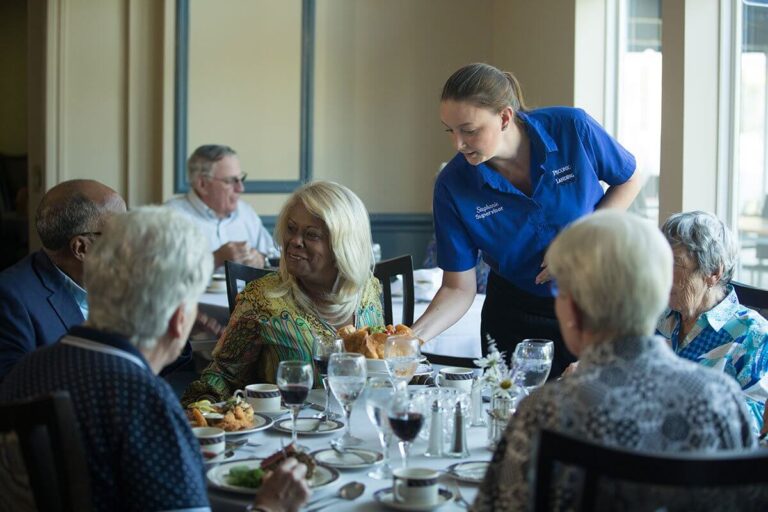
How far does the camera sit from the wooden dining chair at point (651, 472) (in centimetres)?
125

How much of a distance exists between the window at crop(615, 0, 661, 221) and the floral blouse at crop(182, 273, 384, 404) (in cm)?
295

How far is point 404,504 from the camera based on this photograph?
1703 millimetres

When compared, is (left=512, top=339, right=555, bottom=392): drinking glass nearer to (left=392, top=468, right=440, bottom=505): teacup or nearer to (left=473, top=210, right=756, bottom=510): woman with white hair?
(left=392, top=468, right=440, bottom=505): teacup

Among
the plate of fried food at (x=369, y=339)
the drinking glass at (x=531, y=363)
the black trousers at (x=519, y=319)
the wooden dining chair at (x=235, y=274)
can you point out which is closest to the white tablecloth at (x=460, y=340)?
the black trousers at (x=519, y=319)

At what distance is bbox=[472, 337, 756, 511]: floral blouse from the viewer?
1399mm

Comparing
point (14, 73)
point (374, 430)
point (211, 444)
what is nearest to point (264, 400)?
point (374, 430)

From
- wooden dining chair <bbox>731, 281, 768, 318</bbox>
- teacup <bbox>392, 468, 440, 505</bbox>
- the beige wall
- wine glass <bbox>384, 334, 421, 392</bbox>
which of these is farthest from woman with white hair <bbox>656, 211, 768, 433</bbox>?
the beige wall

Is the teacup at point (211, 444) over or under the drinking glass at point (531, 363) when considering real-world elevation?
under

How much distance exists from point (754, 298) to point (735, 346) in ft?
1.62

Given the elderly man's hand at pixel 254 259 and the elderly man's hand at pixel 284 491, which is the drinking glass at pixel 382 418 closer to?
the elderly man's hand at pixel 284 491

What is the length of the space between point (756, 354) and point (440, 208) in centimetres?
117

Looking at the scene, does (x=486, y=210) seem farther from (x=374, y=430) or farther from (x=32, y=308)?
(x=32, y=308)

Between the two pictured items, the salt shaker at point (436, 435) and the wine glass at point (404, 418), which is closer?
the wine glass at point (404, 418)

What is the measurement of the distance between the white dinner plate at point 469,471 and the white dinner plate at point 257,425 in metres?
0.50
